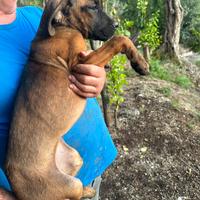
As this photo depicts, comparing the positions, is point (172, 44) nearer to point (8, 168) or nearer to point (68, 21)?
point (68, 21)

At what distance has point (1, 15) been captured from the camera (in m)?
2.76

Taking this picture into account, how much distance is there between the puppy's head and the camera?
9.95ft

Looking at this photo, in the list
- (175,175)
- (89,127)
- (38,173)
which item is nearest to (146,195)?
(175,175)

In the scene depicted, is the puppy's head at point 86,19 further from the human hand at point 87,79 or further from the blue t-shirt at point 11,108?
the human hand at point 87,79

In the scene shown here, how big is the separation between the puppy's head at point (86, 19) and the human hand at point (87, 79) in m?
0.42

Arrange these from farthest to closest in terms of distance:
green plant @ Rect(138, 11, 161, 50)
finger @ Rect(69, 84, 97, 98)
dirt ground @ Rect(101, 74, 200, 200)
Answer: green plant @ Rect(138, 11, 161, 50) → dirt ground @ Rect(101, 74, 200, 200) → finger @ Rect(69, 84, 97, 98)

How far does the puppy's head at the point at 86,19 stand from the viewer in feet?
9.95

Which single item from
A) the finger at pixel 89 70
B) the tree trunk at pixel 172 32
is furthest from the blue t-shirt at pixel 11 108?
the tree trunk at pixel 172 32

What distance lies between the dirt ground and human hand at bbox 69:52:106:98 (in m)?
2.09

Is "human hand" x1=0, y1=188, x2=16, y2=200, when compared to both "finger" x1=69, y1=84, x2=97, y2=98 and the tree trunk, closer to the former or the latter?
"finger" x1=69, y1=84, x2=97, y2=98

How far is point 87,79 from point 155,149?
2687 mm

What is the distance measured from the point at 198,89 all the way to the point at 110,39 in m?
4.87

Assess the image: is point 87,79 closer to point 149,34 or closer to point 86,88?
point 86,88

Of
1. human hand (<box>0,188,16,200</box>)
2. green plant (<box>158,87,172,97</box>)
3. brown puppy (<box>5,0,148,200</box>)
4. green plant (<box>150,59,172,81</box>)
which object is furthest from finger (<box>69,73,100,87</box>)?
green plant (<box>150,59,172,81</box>)
